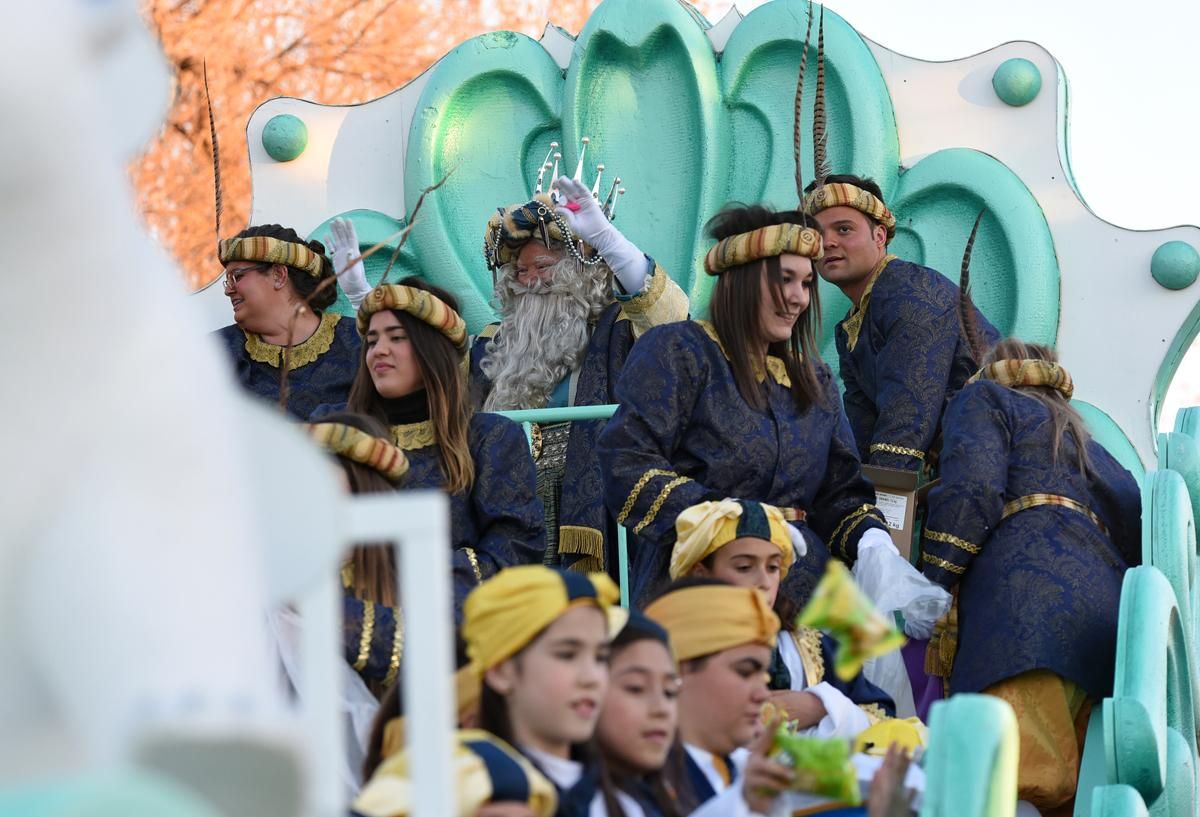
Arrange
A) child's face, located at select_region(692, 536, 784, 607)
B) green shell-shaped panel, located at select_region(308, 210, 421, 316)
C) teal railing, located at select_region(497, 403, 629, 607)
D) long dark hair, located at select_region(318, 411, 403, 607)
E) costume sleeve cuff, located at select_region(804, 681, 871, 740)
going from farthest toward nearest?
green shell-shaped panel, located at select_region(308, 210, 421, 316) < teal railing, located at select_region(497, 403, 629, 607) < child's face, located at select_region(692, 536, 784, 607) < costume sleeve cuff, located at select_region(804, 681, 871, 740) < long dark hair, located at select_region(318, 411, 403, 607)

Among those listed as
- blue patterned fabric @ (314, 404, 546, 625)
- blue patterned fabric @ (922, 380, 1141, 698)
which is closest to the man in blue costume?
blue patterned fabric @ (922, 380, 1141, 698)

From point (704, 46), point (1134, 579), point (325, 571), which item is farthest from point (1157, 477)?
point (325, 571)

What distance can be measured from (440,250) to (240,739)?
17.9 feet

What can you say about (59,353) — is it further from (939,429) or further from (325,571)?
(939,429)

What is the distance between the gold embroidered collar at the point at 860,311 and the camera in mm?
5418

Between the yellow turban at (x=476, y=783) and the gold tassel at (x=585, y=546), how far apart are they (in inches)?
114

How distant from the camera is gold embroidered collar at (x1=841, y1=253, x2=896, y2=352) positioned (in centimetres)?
542

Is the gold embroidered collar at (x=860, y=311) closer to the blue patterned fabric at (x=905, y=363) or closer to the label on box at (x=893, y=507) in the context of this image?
the blue patterned fabric at (x=905, y=363)

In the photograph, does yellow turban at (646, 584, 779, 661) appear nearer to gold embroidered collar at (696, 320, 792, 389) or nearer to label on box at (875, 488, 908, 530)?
gold embroidered collar at (696, 320, 792, 389)

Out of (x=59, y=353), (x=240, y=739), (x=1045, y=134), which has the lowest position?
(x=240, y=739)

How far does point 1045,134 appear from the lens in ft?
21.3

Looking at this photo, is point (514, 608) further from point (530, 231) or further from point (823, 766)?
point (530, 231)

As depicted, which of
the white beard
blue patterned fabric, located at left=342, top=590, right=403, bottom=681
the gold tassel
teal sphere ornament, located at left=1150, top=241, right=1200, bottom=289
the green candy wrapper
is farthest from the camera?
teal sphere ornament, located at left=1150, top=241, right=1200, bottom=289

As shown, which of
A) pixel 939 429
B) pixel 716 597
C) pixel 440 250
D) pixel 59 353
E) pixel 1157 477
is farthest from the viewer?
pixel 440 250
